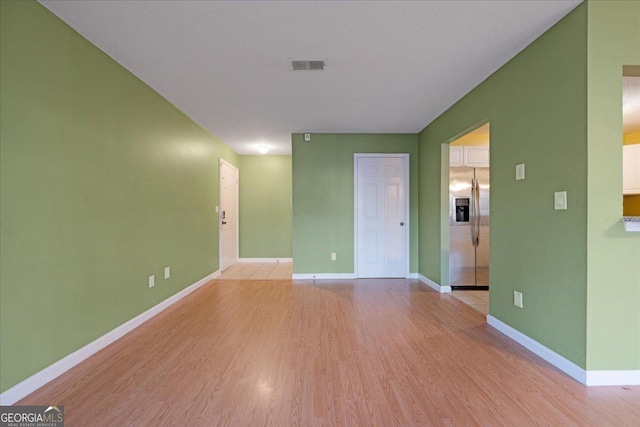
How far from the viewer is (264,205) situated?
22.3 ft

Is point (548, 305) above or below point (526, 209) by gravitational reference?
below

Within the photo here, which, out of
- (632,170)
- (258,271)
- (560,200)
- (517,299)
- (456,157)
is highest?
(456,157)

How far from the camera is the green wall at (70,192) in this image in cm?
172

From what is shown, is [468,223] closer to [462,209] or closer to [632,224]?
[462,209]

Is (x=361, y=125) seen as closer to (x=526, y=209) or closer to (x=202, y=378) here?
(x=526, y=209)

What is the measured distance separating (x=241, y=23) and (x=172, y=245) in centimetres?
267

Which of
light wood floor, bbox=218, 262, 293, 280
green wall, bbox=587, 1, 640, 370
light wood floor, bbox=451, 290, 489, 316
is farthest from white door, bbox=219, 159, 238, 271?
green wall, bbox=587, 1, 640, 370

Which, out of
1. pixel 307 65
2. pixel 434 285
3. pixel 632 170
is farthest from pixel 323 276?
pixel 632 170

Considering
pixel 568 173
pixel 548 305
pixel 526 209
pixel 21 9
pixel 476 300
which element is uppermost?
pixel 21 9

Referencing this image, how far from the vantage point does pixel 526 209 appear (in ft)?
7.95

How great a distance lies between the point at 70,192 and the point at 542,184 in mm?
3469

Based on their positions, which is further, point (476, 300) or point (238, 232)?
point (238, 232)

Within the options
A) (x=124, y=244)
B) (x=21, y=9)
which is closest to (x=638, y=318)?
(x=124, y=244)

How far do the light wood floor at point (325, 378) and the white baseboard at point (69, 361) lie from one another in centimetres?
6
